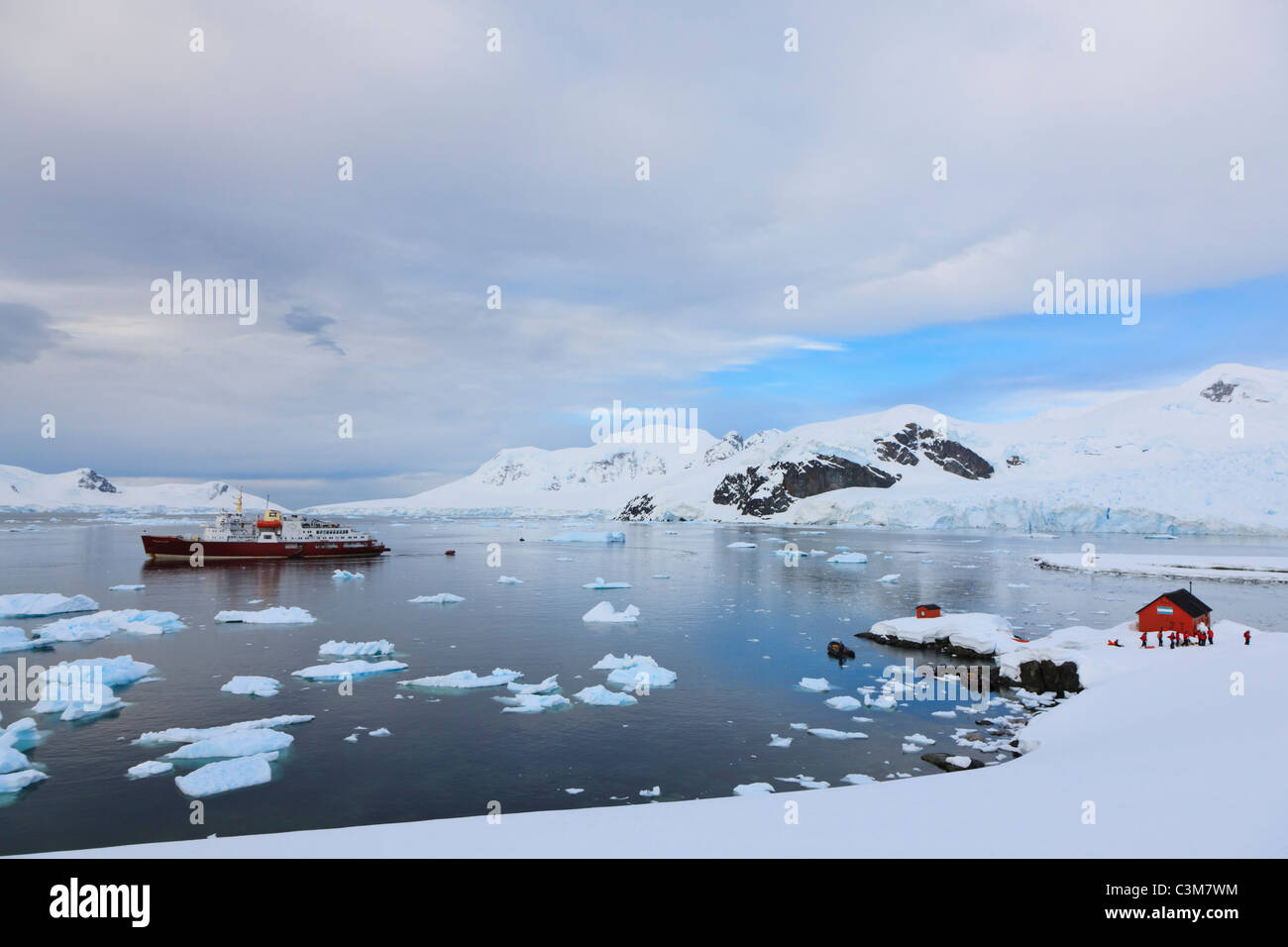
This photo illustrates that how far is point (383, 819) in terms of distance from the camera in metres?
12.7

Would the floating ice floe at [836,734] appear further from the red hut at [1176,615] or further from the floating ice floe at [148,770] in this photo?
the floating ice floe at [148,770]

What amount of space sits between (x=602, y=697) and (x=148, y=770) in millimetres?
10811

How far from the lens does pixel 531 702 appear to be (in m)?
19.8

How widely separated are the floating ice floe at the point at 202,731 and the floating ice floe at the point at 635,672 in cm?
Answer: 929

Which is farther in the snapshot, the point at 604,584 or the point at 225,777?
the point at 604,584

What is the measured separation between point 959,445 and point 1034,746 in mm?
169514

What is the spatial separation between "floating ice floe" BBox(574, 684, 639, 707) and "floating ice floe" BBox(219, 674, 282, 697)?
30.1 feet

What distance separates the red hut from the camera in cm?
2514

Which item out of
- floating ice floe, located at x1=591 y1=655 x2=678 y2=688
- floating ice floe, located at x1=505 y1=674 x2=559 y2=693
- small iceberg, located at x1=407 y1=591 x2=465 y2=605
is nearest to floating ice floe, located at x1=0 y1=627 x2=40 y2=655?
small iceberg, located at x1=407 y1=591 x2=465 y2=605

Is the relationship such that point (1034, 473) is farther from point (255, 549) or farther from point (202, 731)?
point (202, 731)

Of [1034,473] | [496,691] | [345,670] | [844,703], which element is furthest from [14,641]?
[1034,473]

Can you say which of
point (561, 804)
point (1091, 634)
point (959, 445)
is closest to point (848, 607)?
point (1091, 634)

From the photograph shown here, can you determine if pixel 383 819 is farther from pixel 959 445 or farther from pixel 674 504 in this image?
pixel 959 445

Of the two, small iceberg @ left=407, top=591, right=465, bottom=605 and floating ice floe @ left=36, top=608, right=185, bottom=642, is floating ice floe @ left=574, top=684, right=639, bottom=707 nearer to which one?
small iceberg @ left=407, top=591, right=465, bottom=605
